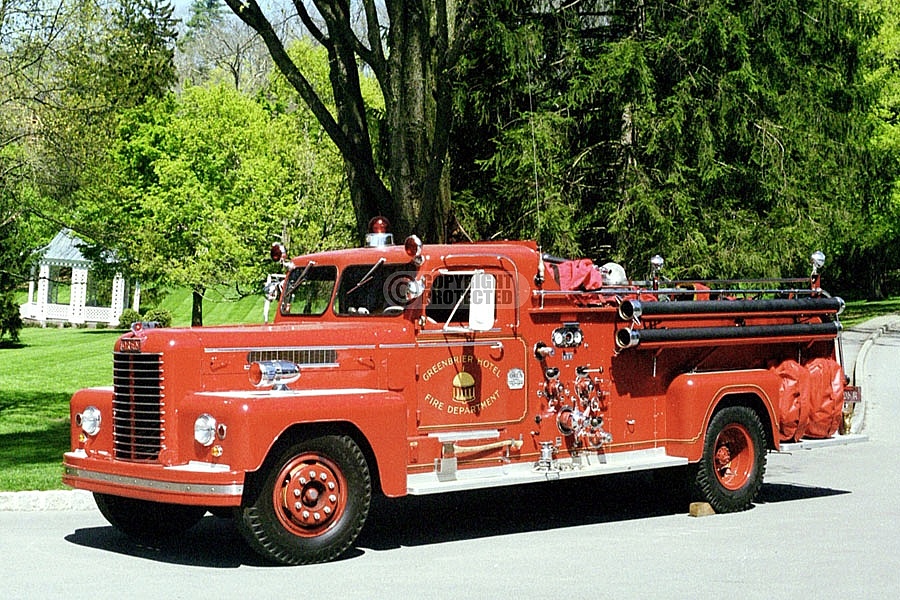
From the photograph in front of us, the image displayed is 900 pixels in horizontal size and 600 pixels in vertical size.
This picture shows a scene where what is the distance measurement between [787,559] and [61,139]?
47.3 feet

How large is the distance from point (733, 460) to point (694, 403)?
98cm

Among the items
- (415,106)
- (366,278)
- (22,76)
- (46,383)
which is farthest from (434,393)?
(46,383)

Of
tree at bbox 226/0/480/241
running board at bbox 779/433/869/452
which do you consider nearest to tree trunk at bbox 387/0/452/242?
tree at bbox 226/0/480/241

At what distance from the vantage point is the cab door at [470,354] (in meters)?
10.1

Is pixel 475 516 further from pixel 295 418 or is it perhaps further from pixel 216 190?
pixel 216 190

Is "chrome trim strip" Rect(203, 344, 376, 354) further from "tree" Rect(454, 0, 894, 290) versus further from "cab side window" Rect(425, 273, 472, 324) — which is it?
"tree" Rect(454, 0, 894, 290)

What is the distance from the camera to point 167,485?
8.77 meters

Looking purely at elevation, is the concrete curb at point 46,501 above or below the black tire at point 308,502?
below

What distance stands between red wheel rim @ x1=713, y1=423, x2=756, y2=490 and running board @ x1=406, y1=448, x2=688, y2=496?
0.72 metres

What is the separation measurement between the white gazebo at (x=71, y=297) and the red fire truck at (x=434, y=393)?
50.5 meters

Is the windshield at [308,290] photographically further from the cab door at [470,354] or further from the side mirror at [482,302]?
the side mirror at [482,302]

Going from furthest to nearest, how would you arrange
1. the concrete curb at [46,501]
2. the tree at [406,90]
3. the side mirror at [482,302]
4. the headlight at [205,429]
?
the tree at [406,90]
the concrete curb at [46,501]
the side mirror at [482,302]
the headlight at [205,429]

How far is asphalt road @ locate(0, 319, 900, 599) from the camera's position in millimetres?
8047

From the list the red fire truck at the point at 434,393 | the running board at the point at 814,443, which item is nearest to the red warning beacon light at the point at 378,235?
the red fire truck at the point at 434,393
